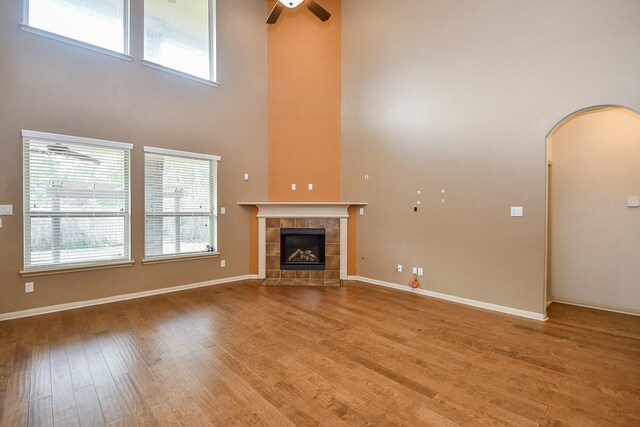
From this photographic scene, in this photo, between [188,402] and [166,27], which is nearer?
[188,402]

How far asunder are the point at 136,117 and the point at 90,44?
1.03 m

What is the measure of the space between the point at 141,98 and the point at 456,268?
5.33 metres

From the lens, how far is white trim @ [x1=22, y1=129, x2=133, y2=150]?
3.53 m

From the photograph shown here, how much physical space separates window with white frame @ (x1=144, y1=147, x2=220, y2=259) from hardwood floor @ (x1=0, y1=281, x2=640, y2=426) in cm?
113

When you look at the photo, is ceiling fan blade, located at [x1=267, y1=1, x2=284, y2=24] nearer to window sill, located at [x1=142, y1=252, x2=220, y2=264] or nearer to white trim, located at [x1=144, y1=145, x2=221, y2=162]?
white trim, located at [x1=144, y1=145, x2=221, y2=162]

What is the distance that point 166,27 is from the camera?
469 cm

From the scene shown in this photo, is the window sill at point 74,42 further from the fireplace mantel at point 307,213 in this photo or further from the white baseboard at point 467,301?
the white baseboard at point 467,301

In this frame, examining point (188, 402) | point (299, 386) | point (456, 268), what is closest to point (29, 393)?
point (188, 402)

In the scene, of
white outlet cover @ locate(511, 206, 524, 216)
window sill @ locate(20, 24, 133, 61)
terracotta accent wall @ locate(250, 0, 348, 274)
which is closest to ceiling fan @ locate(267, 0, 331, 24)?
terracotta accent wall @ locate(250, 0, 348, 274)

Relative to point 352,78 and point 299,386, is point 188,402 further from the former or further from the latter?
point 352,78

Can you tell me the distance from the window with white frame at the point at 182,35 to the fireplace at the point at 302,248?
10.5 ft

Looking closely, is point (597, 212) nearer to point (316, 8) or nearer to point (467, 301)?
point (467, 301)

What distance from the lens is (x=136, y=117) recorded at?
4293 mm

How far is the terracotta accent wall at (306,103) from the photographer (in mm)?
5633
